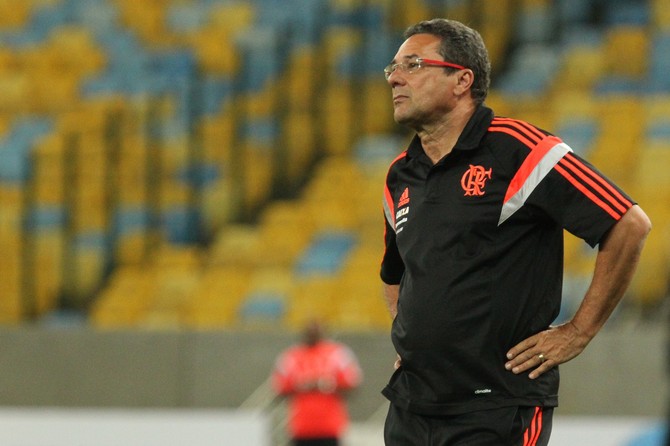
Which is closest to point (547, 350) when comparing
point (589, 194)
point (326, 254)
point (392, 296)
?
point (589, 194)

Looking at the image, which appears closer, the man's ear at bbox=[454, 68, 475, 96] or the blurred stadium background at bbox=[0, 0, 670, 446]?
the man's ear at bbox=[454, 68, 475, 96]

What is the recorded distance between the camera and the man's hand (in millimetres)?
3244

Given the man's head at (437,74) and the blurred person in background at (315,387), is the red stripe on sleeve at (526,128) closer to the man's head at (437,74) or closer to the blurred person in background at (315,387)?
the man's head at (437,74)

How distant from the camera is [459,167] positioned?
3.38m

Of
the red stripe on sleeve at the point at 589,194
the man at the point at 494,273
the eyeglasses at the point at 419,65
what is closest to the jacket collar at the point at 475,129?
the man at the point at 494,273

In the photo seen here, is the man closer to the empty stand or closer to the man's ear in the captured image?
the man's ear

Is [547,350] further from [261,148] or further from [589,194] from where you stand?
[261,148]

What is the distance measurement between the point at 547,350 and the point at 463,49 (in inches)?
31.2

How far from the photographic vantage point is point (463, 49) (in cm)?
346

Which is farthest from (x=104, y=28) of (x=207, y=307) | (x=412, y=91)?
(x=412, y=91)

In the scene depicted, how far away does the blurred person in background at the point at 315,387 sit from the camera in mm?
9555

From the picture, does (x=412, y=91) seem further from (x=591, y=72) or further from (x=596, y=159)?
(x=591, y=72)

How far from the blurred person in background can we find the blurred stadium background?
0.96 ft

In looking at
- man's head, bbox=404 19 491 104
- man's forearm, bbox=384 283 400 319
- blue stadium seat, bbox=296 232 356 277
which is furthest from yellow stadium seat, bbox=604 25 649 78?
man's head, bbox=404 19 491 104
